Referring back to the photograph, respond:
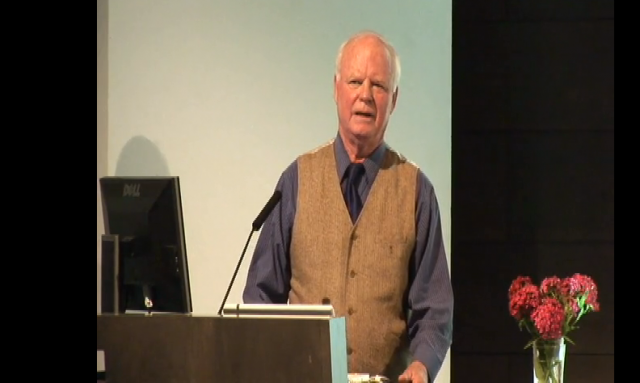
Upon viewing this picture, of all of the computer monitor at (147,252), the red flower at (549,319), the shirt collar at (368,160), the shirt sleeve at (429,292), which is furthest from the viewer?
the red flower at (549,319)

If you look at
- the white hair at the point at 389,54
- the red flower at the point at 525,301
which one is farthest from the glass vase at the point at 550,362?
the white hair at the point at 389,54

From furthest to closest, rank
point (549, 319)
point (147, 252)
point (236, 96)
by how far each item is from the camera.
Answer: point (236, 96), point (549, 319), point (147, 252)

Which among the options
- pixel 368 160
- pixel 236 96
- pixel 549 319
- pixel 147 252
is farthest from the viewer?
pixel 236 96

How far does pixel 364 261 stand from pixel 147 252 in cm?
73

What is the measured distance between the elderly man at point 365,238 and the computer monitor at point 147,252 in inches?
22.4

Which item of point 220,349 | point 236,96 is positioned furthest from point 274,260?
point 236,96

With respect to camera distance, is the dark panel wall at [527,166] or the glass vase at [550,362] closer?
the glass vase at [550,362]

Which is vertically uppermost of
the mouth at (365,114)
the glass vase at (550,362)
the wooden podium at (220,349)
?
the mouth at (365,114)

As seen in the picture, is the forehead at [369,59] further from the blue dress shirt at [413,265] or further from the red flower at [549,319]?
the red flower at [549,319]

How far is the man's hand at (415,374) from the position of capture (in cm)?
249

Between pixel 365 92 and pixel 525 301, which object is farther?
pixel 525 301

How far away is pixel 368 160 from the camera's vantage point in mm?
2908

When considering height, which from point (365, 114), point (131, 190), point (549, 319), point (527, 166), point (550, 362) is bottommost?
point (550, 362)

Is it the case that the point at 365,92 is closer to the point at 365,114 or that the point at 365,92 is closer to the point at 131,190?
the point at 365,114
